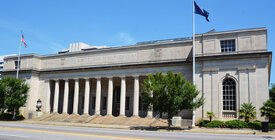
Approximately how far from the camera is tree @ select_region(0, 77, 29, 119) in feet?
150

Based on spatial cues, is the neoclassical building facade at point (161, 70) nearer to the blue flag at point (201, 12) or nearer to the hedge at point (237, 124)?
the hedge at point (237, 124)

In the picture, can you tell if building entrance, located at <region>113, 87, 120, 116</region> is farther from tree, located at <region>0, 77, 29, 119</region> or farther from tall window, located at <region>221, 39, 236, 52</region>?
tall window, located at <region>221, 39, 236, 52</region>

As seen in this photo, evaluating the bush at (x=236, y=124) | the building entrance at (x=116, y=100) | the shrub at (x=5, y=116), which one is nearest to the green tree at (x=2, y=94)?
the shrub at (x=5, y=116)

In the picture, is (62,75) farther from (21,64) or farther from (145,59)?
(145,59)

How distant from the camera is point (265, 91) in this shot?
3341 centimetres

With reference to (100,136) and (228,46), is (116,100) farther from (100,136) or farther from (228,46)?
(100,136)

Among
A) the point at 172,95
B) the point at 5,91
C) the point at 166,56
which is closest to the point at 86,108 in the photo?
the point at 5,91

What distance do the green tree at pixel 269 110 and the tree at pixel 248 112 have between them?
1.10 meters

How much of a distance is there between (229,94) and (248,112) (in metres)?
4.19

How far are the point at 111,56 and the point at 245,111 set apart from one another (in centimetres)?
2670

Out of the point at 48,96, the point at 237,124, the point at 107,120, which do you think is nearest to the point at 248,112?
the point at 237,124

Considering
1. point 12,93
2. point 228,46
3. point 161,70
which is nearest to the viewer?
point 228,46

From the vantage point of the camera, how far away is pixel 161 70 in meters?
42.8

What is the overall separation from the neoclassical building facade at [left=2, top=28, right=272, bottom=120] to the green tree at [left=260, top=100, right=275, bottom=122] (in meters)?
1.62
